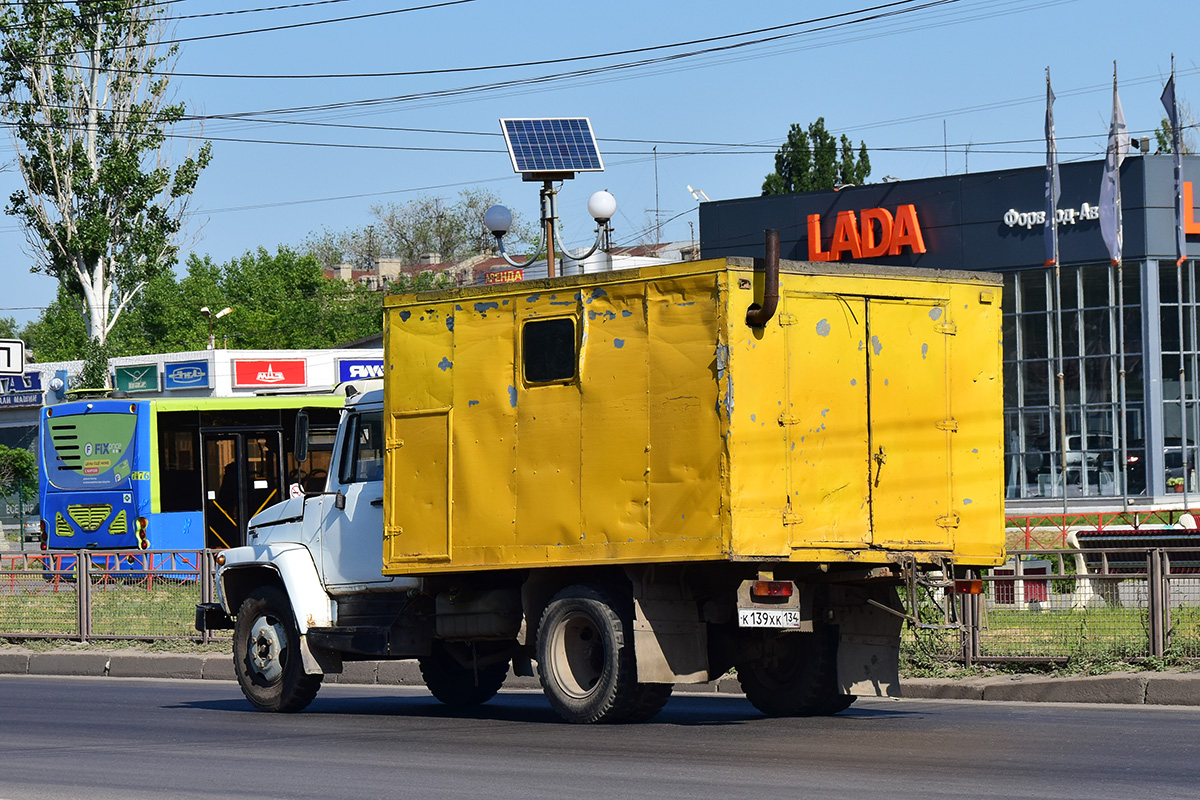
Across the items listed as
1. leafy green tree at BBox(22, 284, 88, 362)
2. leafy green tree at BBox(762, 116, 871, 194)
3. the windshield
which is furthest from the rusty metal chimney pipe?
leafy green tree at BBox(22, 284, 88, 362)

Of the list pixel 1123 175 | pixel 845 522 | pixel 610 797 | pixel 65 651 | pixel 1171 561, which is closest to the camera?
pixel 610 797

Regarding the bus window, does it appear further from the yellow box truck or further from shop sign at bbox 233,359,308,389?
the yellow box truck

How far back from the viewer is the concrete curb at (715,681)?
13375 millimetres

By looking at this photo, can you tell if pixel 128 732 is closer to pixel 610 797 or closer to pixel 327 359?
pixel 610 797

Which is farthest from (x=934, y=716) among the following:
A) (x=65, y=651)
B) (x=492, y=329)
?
(x=65, y=651)

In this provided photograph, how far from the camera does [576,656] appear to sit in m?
12.3

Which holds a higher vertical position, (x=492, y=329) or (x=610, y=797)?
(x=492, y=329)

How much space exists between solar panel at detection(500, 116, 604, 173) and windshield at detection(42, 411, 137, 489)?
9074 mm

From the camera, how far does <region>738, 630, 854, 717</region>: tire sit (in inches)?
502

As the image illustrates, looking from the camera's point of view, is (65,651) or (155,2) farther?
(155,2)

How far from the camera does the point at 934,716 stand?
1284 centimetres

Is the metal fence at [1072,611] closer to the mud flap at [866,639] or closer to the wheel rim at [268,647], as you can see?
the mud flap at [866,639]

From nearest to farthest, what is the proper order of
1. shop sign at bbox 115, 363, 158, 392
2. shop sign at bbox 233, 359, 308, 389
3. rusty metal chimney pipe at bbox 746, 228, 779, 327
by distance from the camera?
rusty metal chimney pipe at bbox 746, 228, 779, 327 → shop sign at bbox 233, 359, 308, 389 → shop sign at bbox 115, 363, 158, 392

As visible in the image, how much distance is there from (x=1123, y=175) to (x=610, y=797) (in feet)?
97.5
